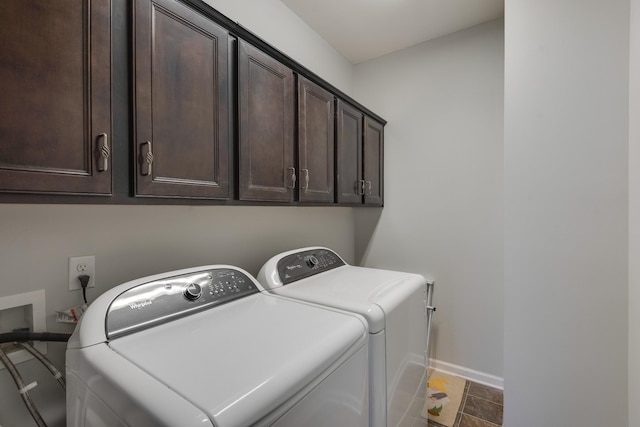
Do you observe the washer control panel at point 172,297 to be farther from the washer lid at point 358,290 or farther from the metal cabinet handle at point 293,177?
the metal cabinet handle at point 293,177

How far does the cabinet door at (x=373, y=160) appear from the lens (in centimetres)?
225

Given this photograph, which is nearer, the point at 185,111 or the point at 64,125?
the point at 64,125

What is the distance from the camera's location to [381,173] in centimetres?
253

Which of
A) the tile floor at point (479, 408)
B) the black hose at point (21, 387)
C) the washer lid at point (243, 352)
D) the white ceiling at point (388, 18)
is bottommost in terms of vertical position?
the tile floor at point (479, 408)

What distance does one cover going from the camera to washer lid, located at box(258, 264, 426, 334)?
3.56ft

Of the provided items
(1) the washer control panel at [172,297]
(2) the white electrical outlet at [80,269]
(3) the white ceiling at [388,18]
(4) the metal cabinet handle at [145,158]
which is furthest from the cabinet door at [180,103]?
(3) the white ceiling at [388,18]

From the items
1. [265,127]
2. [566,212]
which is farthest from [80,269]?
[566,212]

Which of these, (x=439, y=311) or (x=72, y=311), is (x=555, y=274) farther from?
(x=72, y=311)

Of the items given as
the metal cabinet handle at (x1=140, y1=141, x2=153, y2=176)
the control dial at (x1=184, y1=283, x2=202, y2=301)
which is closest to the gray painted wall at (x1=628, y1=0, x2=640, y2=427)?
the control dial at (x1=184, y1=283, x2=202, y2=301)

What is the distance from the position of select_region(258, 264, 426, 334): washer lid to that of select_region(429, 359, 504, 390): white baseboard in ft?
4.03

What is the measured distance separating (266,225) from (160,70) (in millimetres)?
1092

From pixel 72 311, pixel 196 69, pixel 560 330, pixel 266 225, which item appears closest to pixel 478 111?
pixel 560 330

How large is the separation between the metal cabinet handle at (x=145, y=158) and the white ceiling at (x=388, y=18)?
169cm

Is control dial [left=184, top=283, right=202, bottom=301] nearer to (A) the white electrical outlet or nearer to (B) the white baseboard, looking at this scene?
(A) the white electrical outlet
